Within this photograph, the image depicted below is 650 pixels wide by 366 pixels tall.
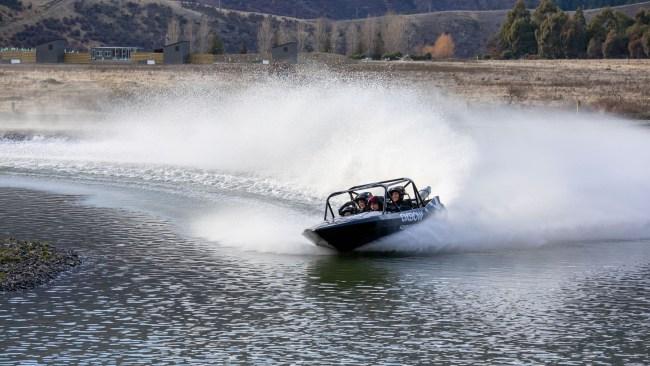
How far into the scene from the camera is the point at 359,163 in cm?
4203

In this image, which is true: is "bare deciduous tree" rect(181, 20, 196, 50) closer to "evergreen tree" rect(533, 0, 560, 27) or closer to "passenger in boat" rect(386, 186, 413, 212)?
"evergreen tree" rect(533, 0, 560, 27)

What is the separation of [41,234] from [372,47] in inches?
5535

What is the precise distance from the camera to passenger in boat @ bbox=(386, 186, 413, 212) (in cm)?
2781

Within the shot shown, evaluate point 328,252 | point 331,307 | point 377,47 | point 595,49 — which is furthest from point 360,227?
point 595,49

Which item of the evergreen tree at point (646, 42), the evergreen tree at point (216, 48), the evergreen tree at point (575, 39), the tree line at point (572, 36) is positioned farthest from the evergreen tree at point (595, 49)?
the evergreen tree at point (216, 48)

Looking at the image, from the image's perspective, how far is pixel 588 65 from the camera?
5022 inches

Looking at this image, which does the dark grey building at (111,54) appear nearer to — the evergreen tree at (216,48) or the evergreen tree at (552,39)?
the evergreen tree at (216,48)

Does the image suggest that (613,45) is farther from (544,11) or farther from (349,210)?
(349,210)

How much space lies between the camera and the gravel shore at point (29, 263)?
2359 cm

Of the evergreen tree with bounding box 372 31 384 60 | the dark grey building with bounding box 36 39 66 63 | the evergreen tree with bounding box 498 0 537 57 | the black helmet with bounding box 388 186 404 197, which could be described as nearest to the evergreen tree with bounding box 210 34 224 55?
the evergreen tree with bounding box 372 31 384 60

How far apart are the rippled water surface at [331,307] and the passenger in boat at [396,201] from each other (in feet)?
3.90

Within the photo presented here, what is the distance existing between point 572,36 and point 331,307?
146 m

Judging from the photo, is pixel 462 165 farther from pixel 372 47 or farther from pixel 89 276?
pixel 372 47

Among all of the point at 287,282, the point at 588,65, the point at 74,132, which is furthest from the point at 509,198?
the point at 588,65
